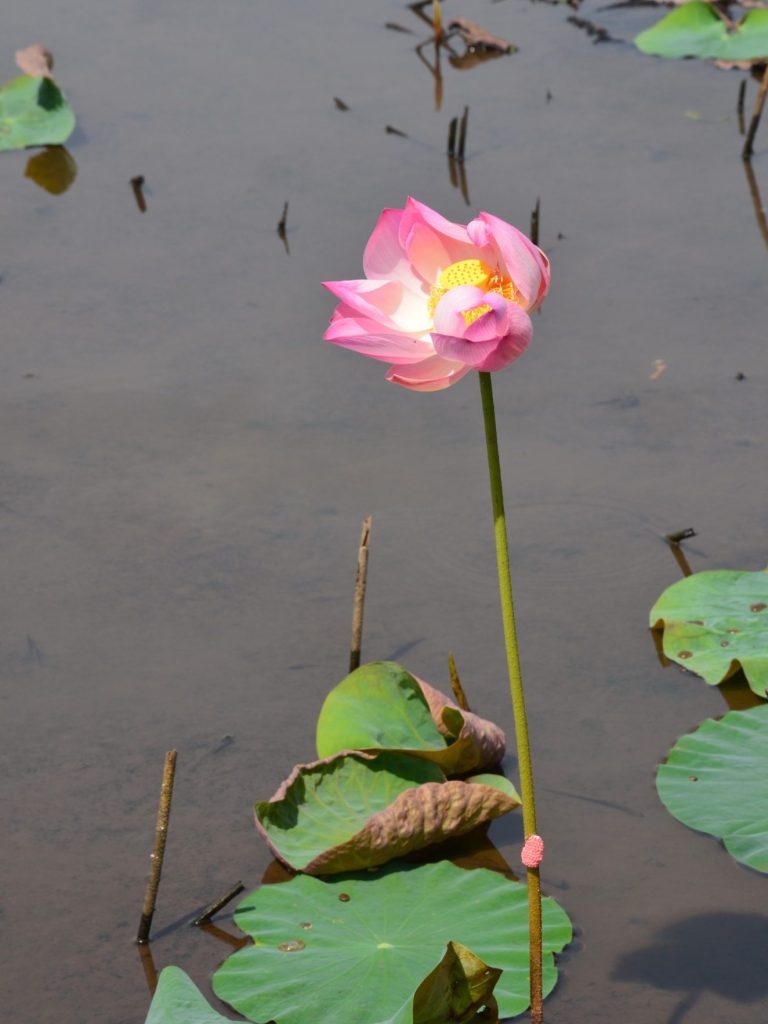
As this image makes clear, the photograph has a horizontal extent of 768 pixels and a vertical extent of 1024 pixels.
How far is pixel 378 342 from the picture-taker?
1.80 meters

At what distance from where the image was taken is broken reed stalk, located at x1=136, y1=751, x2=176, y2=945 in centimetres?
220

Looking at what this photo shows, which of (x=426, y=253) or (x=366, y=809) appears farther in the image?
(x=366, y=809)

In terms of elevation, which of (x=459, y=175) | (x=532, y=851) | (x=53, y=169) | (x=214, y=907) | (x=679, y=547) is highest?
(x=532, y=851)

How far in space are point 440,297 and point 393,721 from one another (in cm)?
102

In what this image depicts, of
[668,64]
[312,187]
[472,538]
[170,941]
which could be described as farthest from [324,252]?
[170,941]

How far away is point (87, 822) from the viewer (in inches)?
104

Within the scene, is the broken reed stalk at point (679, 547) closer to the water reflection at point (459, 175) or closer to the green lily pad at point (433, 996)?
the green lily pad at point (433, 996)

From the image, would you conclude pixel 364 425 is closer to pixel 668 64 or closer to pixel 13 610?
pixel 13 610

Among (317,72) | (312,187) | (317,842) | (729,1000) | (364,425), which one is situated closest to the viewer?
(729,1000)

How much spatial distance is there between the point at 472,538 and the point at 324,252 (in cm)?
157

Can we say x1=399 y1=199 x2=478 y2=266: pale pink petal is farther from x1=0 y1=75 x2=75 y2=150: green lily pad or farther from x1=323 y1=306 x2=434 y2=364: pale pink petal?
x1=0 y1=75 x2=75 y2=150: green lily pad

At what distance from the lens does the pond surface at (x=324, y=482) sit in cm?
251

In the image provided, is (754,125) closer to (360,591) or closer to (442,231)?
(360,591)

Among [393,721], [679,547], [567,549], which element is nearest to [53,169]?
[567,549]
